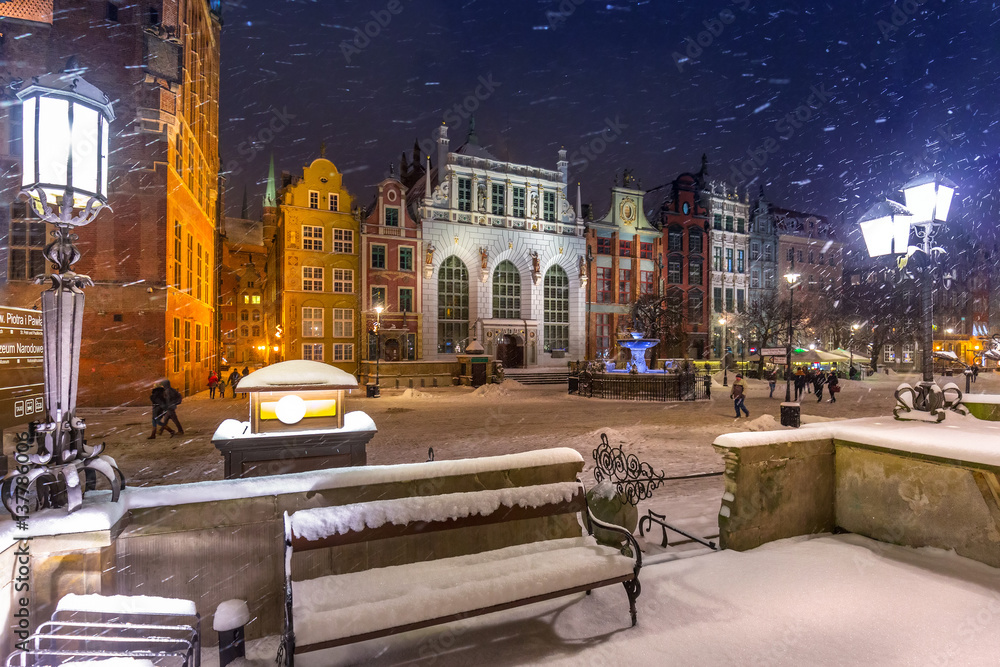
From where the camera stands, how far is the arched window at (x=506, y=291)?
132 feet

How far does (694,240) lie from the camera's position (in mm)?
47719

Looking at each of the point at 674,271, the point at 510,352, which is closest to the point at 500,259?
the point at 510,352

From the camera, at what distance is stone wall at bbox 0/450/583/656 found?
119 inches

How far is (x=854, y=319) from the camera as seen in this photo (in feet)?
151

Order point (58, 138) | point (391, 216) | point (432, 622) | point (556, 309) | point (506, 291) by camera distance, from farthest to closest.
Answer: point (556, 309) → point (506, 291) → point (391, 216) → point (58, 138) → point (432, 622)

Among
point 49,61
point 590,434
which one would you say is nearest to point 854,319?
point 590,434

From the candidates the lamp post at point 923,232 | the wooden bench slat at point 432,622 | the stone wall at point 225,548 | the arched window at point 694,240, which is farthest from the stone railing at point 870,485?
the arched window at point 694,240

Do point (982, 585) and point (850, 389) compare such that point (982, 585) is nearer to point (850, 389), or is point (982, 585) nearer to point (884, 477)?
point (884, 477)

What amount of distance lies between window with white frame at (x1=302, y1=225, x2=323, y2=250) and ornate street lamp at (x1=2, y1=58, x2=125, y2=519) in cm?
3251

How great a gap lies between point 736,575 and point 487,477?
248 cm

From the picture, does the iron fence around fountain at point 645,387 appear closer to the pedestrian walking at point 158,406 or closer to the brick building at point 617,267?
the pedestrian walking at point 158,406

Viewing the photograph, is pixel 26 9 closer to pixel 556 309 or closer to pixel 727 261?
pixel 556 309

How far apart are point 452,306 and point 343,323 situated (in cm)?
830

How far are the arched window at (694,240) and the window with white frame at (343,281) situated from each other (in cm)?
3153
